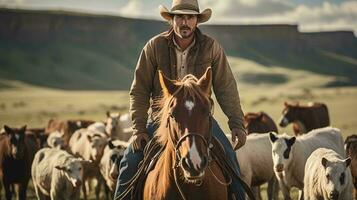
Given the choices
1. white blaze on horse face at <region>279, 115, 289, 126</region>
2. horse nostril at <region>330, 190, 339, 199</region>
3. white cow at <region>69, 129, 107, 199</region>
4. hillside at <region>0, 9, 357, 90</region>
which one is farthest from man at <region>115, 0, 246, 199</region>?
hillside at <region>0, 9, 357, 90</region>

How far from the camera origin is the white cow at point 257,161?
1091 centimetres

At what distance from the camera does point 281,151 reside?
33.0 feet

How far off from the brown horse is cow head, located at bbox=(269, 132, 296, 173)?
211 inches

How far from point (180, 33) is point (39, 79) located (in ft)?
330

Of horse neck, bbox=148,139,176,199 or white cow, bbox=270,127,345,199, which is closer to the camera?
horse neck, bbox=148,139,176,199

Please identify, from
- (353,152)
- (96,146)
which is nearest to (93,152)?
(96,146)

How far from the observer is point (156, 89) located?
17.3 feet

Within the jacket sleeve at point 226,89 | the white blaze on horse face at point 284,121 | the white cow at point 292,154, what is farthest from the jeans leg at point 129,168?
the white blaze on horse face at point 284,121

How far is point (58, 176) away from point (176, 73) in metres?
6.62

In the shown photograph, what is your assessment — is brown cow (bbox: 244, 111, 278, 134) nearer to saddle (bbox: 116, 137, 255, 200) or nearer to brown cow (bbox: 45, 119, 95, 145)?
brown cow (bbox: 45, 119, 95, 145)

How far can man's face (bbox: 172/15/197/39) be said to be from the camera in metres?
4.96

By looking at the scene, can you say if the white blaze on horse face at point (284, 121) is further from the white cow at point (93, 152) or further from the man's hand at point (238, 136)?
the man's hand at point (238, 136)

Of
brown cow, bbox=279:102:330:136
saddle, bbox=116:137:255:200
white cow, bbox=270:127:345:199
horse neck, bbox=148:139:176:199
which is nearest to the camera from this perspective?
horse neck, bbox=148:139:176:199

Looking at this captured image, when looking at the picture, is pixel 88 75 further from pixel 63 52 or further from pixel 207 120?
pixel 207 120
